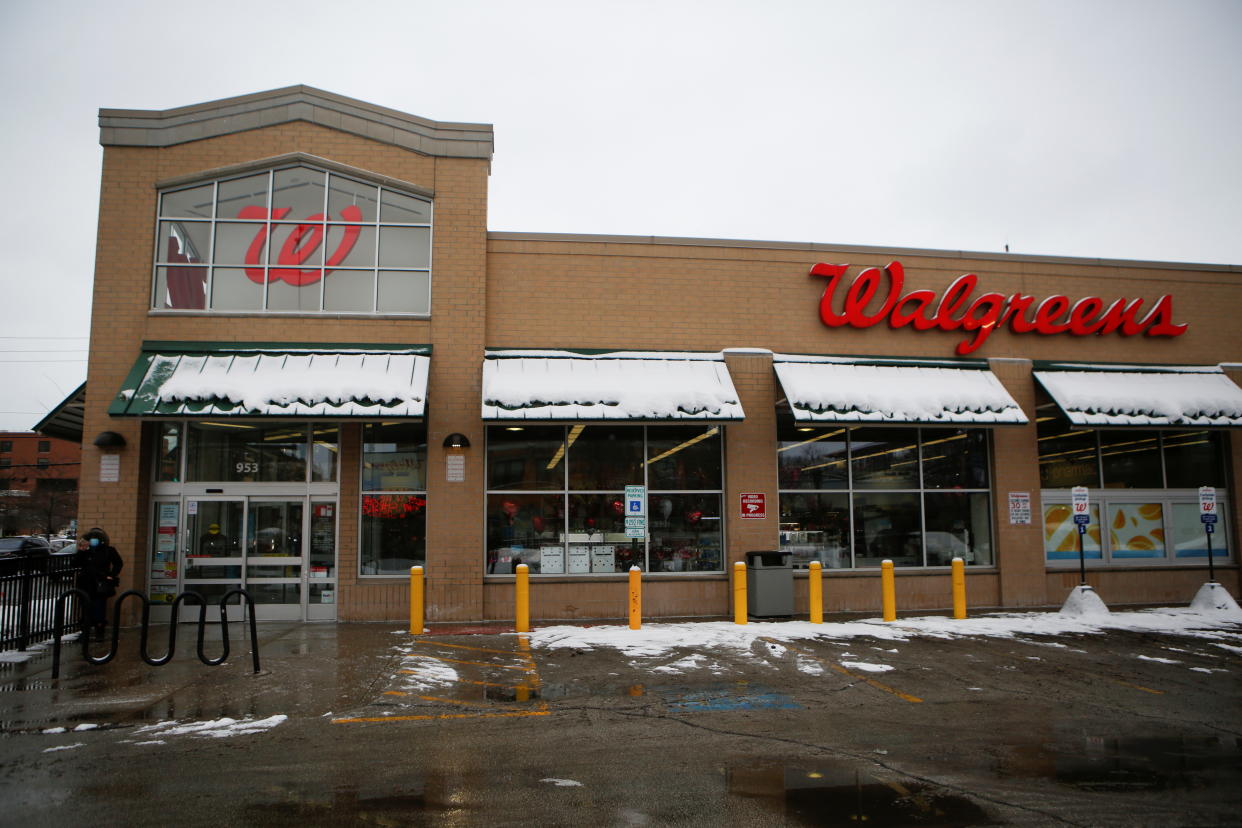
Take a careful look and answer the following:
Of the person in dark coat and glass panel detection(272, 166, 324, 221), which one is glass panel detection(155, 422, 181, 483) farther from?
glass panel detection(272, 166, 324, 221)

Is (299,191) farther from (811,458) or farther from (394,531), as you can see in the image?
(811,458)

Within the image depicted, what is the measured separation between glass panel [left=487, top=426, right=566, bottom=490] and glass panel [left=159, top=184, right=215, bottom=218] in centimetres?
629

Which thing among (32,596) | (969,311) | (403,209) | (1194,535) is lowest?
(32,596)

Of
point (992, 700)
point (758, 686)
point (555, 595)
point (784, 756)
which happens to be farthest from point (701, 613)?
point (784, 756)

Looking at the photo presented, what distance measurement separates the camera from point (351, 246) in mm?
13891

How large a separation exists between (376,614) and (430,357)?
4.38 metres

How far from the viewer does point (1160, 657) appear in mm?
10453

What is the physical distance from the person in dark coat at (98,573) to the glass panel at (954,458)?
1372cm

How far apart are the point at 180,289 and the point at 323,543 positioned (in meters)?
4.99

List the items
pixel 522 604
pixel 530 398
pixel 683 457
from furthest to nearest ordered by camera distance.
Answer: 1. pixel 683 457
2. pixel 530 398
3. pixel 522 604

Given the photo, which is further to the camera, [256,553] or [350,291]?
[350,291]

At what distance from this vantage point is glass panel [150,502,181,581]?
43.2ft

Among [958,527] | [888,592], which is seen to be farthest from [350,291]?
[958,527]

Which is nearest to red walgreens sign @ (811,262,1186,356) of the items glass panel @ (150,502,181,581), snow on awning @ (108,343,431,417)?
snow on awning @ (108,343,431,417)
